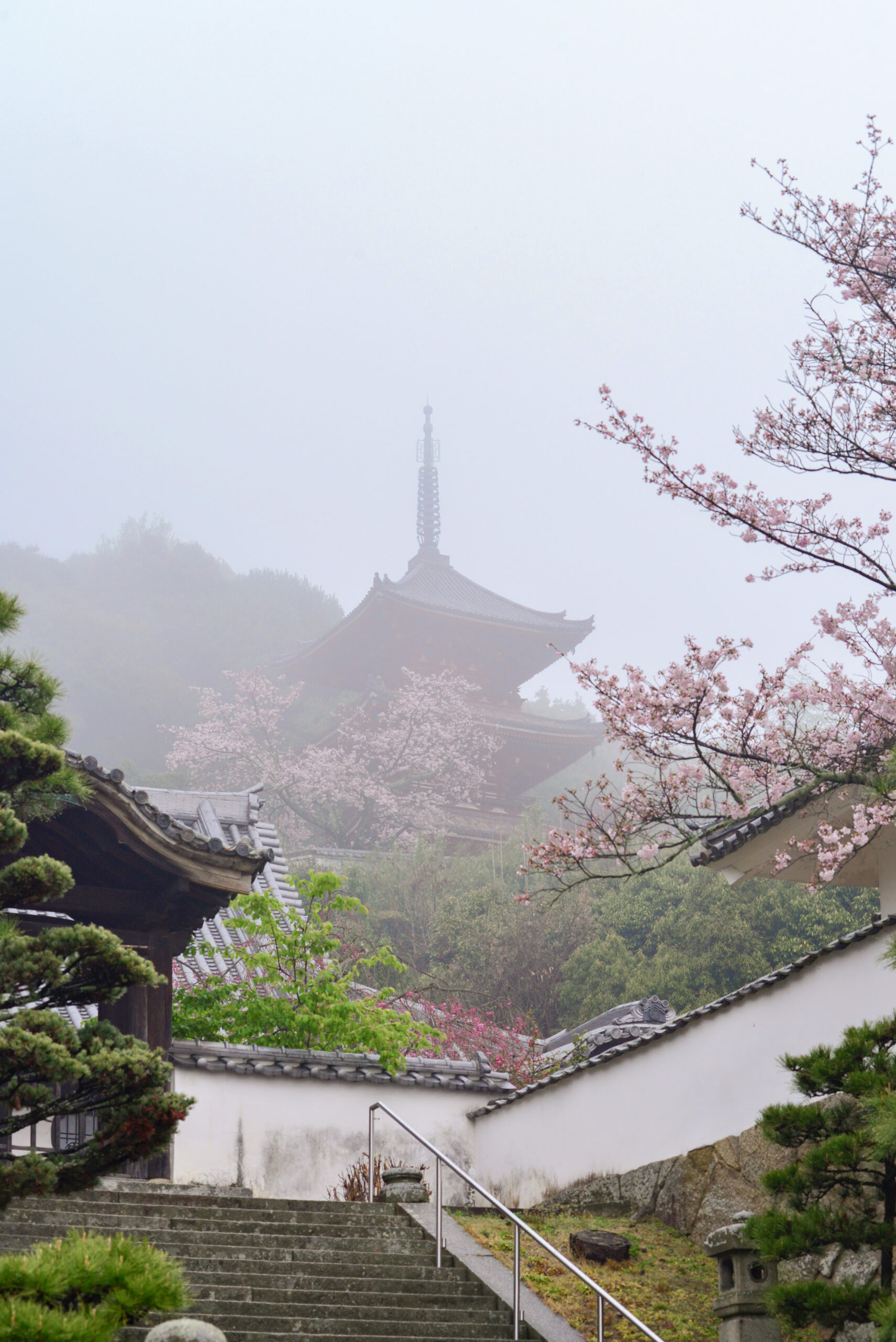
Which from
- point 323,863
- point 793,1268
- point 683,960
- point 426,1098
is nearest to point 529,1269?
point 793,1268

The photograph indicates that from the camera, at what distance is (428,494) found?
215 ft

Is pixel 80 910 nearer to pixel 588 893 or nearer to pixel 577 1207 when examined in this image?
pixel 577 1207

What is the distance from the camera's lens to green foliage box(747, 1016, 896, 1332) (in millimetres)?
6180

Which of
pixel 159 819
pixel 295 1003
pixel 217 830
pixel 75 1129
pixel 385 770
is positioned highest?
pixel 385 770

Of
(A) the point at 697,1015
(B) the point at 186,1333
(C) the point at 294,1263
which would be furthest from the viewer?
(A) the point at 697,1015

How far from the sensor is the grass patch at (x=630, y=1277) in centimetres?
803

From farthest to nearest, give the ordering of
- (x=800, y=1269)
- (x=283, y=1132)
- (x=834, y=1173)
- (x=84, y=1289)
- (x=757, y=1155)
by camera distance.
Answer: (x=283, y=1132) < (x=757, y=1155) < (x=800, y=1269) < (x=834, y=1173) < (x=84, y=1289)

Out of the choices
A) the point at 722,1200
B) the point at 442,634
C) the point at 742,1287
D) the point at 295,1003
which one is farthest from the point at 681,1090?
the point at 442,634

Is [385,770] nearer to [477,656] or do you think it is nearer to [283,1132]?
[477,656]

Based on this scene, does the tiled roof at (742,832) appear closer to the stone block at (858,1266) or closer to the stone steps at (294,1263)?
the stone block at (858,1266)

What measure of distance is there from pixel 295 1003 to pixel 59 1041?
683cm

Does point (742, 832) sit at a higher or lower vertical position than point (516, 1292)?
higher

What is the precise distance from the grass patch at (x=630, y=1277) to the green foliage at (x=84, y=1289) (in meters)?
3.65

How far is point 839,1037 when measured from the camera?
30.1 ft
